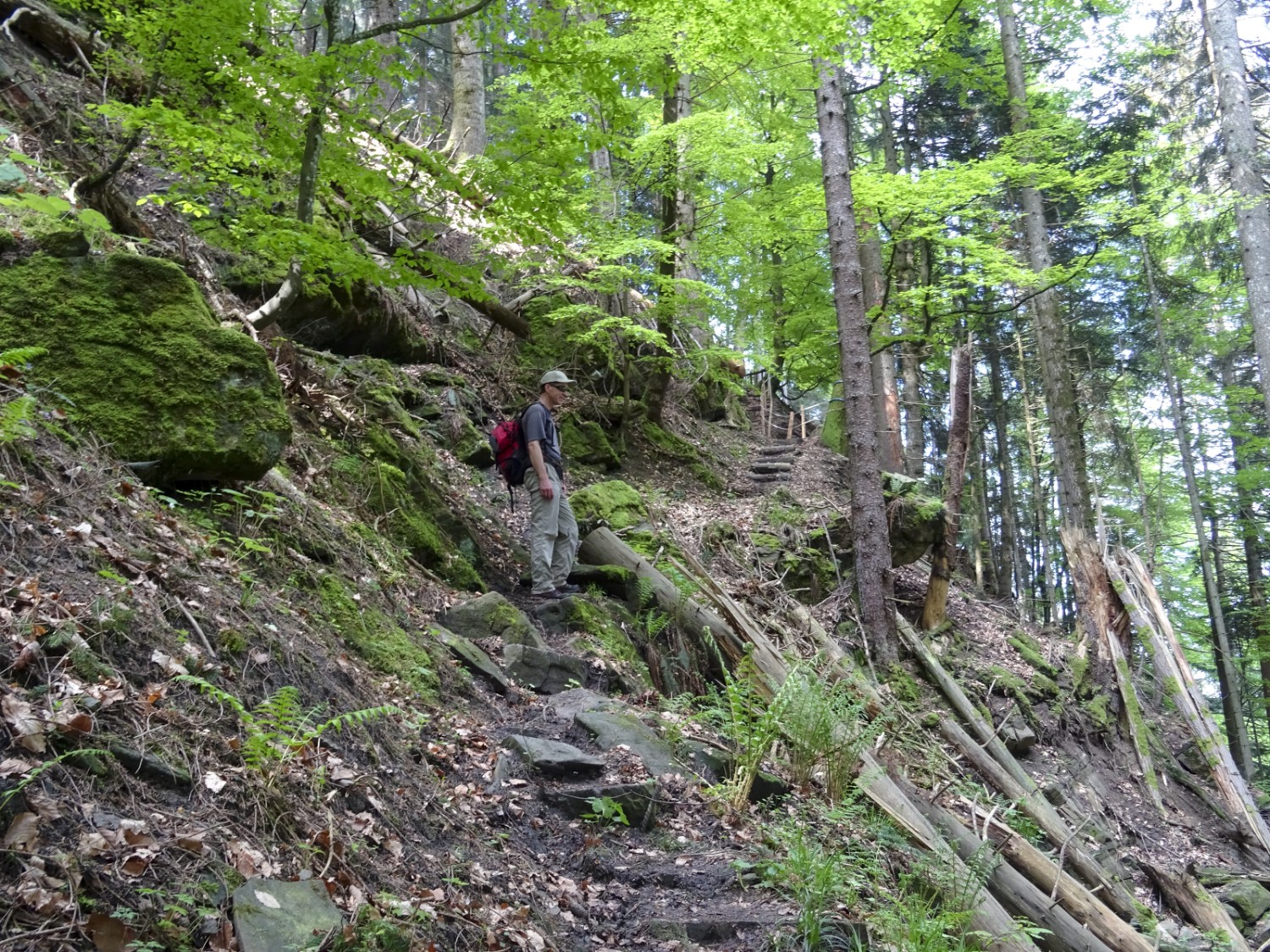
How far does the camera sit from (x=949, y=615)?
40.7 ft

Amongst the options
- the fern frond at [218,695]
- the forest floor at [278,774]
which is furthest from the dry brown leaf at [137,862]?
the fern frond at [218,695]

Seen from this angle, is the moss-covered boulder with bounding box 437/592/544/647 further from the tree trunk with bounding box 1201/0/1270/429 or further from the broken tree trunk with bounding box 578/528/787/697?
the tree trunk with bounding box 1201/0/1270/429

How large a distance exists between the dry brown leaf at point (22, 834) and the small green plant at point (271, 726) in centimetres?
83

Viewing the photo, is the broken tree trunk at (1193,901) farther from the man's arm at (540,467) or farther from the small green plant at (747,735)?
the man's arm at (540,467)

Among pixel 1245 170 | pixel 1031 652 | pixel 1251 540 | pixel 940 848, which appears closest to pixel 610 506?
pixel 940 848

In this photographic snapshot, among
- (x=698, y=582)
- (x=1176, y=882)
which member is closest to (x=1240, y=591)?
(x=1176, y=882)

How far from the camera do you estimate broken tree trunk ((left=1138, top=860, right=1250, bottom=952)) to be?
766 centimetres

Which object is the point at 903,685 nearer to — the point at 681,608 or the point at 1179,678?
the point at 681,608

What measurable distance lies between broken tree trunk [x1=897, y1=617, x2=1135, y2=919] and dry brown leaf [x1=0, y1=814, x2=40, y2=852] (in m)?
6.23

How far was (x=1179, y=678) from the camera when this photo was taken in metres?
11.3

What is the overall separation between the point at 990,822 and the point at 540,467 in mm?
4715

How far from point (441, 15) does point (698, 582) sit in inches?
208

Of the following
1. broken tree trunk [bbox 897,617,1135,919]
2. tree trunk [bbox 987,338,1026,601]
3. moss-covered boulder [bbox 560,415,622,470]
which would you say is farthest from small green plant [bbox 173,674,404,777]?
tree trunk [bbox 987,338,1026,601]

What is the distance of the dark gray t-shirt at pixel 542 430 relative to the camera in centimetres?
748
